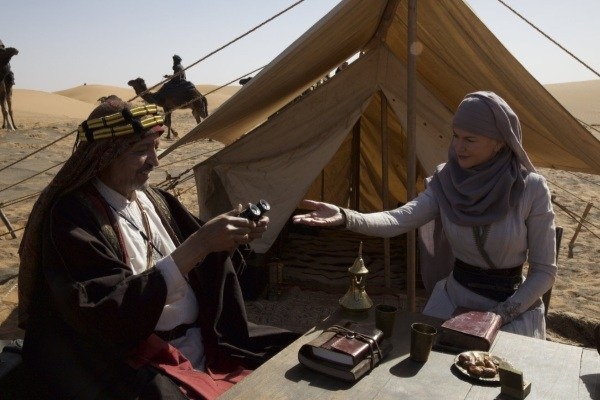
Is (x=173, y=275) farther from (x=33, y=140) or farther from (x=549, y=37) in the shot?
(x=33, y=140)

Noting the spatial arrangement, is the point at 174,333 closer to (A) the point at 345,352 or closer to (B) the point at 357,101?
(A) the point at 345,352

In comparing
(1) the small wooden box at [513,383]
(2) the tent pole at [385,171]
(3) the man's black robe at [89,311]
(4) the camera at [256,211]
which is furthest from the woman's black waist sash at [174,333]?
(2) the tent pole at [385,171]

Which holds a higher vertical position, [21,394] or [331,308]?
[21,394]

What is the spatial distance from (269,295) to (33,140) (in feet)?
36.6

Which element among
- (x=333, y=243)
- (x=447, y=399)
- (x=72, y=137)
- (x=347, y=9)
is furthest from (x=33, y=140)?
(x=447, y=399)

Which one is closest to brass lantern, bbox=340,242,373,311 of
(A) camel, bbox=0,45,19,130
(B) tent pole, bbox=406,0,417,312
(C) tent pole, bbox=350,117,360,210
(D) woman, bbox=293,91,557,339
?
(D) woman, bbox=293,91,557,339

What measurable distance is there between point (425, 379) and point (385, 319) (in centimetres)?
30

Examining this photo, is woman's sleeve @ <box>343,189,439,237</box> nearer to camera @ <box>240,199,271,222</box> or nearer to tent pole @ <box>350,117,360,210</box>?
camera @ <box>240,199,271,222</box>

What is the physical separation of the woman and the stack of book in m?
0.67

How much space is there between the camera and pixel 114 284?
188 centimetres

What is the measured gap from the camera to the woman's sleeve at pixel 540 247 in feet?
8.25

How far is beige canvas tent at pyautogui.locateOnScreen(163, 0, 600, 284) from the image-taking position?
11.8ft

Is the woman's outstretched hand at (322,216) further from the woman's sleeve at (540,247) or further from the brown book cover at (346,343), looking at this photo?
the woman's sleeve at (540,247)

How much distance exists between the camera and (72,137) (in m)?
15.7
